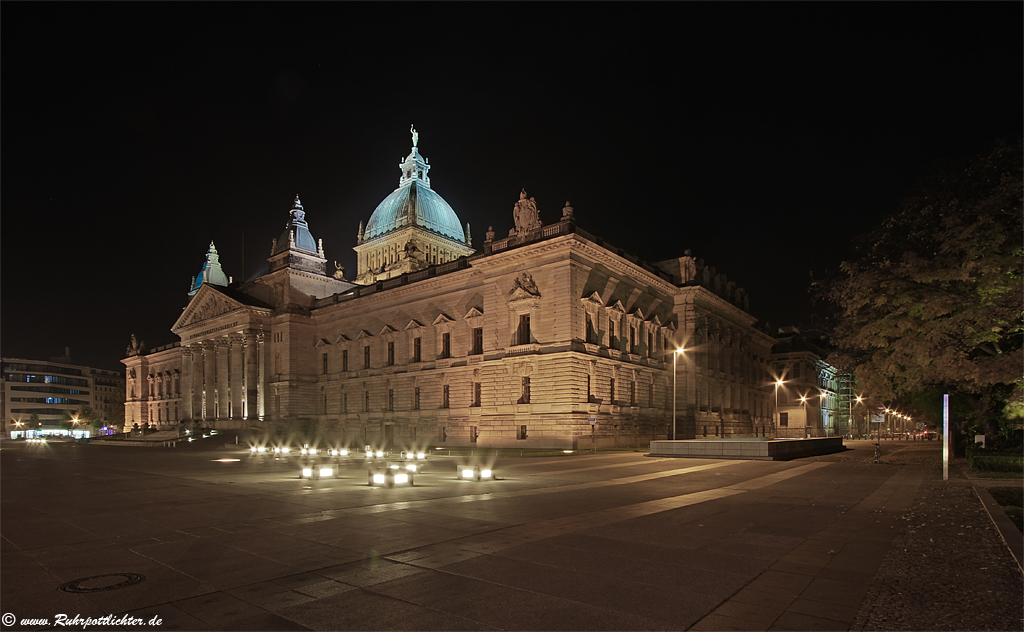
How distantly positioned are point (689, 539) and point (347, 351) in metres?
65.3

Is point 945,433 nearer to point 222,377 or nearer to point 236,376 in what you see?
point 236,376

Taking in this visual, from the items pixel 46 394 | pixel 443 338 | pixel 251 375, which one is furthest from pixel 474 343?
pixel 46 394

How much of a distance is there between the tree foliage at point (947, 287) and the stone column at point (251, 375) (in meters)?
65.4

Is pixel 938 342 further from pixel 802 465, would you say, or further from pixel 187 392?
pixel 187 392

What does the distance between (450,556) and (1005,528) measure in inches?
398

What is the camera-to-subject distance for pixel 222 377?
267ft

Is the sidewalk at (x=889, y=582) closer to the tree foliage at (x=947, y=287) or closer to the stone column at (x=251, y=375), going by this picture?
the tree foliage at (x=947, y=287)

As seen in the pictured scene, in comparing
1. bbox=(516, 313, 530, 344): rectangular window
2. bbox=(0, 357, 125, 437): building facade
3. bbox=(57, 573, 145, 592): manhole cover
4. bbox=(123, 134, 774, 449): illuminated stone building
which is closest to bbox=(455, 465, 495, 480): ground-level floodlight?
bbox=(57, 573, 145, 592): manhole cover

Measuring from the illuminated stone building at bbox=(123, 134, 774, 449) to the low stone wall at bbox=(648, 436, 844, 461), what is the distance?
645 cm

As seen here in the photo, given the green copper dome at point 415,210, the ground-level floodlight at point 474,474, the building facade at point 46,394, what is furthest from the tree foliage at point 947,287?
the building facade at point 46,394

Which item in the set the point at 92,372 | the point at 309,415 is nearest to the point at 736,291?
the point at 309,415

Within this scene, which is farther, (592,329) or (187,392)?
(187,392)

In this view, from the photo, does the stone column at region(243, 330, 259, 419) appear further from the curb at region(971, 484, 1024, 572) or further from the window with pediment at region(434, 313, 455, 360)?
the curb at region(971, 484, 1024, 572)

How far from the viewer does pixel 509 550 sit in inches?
415
